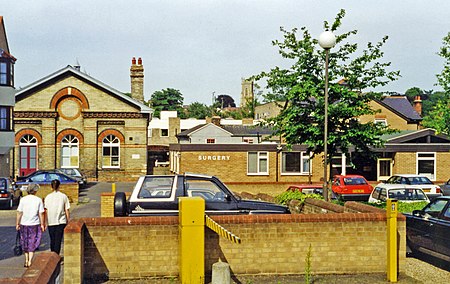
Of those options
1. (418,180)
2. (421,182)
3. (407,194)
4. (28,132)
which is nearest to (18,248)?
(407,194)

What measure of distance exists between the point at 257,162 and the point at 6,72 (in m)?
17.1

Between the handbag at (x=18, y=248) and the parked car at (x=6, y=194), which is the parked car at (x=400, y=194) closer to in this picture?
the handbag at (x=18, y=248)

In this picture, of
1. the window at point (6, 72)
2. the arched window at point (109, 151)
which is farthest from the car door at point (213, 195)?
the arched window at point (109, 151)

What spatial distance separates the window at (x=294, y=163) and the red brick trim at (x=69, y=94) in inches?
607

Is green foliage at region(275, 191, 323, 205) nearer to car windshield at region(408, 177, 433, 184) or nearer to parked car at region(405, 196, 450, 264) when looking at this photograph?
parked car at region(405, 196, 450, 264)

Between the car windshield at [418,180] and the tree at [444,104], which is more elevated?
the tree at [444,104]

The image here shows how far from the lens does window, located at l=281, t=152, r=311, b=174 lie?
41.2 m

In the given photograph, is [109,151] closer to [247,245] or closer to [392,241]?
[247,245]

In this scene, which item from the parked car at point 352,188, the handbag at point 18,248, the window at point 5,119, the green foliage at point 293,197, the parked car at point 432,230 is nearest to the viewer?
the parked car at point 432,230

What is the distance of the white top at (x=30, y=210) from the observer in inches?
462

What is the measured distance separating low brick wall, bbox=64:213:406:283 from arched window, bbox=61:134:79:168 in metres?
34.8

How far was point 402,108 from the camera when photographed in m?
62.7

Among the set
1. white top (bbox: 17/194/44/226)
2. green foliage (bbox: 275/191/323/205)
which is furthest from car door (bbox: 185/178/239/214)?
green foliage (bbox: 275/191/323/205)

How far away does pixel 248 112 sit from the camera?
108125 mm
